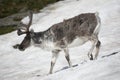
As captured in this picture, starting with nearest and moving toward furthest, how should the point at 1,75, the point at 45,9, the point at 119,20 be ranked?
the point at 1,75, the point at 119,20, the point at 45,9

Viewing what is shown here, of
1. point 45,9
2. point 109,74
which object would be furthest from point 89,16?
point 45,9

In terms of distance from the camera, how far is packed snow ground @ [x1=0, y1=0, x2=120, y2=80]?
1790cm

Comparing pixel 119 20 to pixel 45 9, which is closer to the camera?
pixel 119 20

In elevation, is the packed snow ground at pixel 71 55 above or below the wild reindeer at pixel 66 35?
below

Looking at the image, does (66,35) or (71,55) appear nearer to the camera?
(66,35)

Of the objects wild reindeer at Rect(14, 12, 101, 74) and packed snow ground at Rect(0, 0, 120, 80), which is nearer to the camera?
packed snow ground at Rect(0, 0, 120, 80)

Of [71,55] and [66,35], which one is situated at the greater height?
[66,35]

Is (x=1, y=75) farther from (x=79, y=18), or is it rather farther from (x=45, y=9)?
(x=45, y=9)

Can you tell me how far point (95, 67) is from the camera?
1791 centimetres

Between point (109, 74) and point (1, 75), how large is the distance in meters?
10.8

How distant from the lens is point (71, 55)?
85.7 feet

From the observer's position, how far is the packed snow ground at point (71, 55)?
58.7ft

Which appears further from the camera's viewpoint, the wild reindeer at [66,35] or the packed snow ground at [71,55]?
the wild reindeer at [66,35]

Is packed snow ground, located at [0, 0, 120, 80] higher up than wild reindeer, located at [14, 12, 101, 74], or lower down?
lower down
